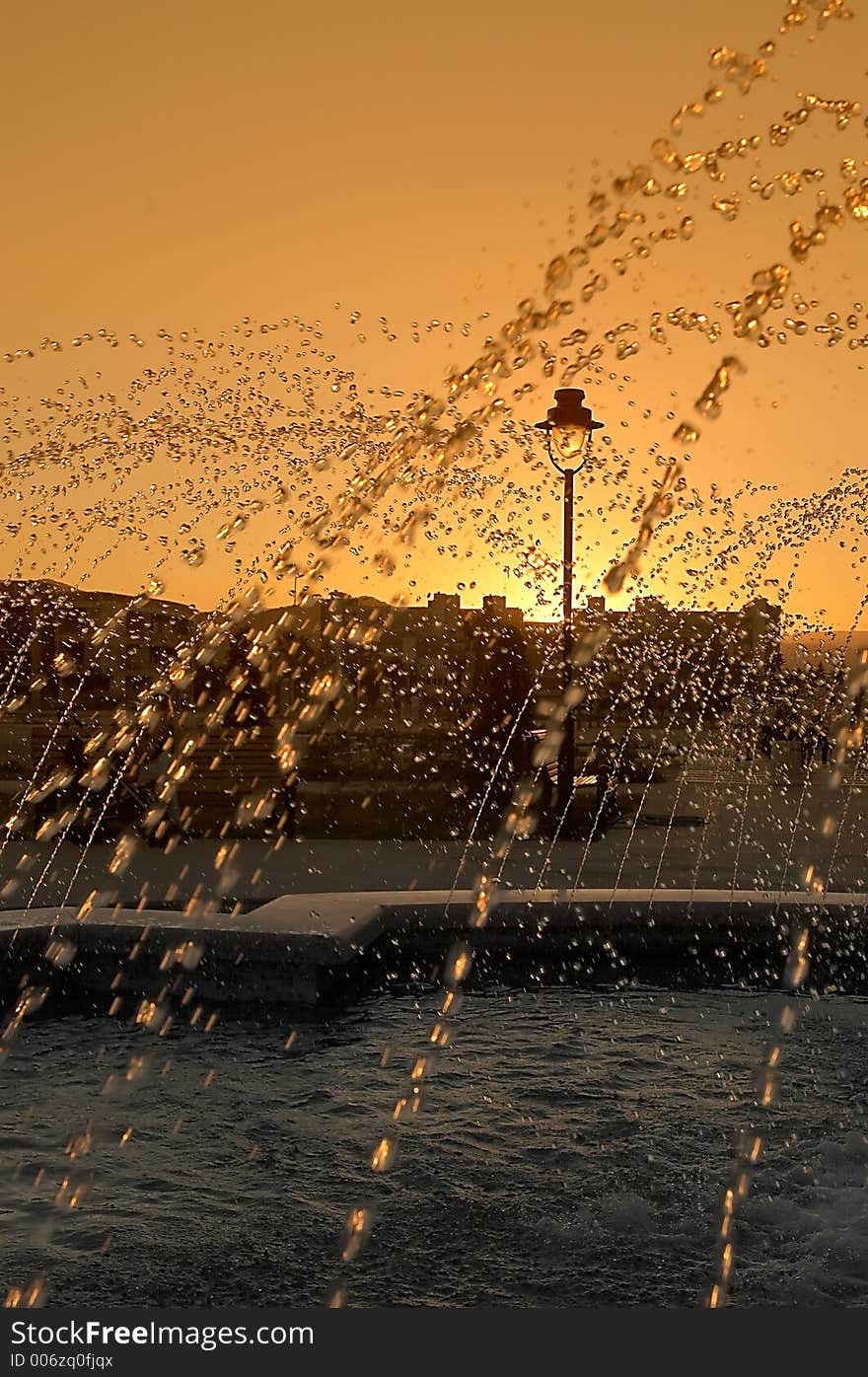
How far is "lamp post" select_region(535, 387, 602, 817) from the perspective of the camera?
44.7ft

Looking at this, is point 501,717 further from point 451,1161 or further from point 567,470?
point 451,1161

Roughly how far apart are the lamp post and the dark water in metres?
7.17

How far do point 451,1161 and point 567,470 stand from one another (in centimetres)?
986

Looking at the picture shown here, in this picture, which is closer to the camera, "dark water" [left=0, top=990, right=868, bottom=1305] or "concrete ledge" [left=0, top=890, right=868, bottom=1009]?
"dark water" [left=0, top=990, right=868, bottom=1305]

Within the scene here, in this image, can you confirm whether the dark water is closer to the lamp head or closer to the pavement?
the pavement

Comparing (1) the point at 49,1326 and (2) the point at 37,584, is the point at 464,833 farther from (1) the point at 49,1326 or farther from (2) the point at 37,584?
(2) the point at 37,584

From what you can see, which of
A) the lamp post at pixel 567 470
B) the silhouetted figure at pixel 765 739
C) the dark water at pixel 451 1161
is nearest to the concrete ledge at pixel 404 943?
the dark water at pixel 451 1161

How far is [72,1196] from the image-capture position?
494 centimetres

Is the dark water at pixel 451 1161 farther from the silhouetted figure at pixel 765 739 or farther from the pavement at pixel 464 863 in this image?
the silhouetted figure at pixel 765 739

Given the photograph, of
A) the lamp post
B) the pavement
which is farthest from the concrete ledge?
the lamp post

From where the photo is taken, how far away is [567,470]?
1420 centimetres

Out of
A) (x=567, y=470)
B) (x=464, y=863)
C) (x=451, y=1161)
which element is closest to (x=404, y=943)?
(x=451, y=1161)

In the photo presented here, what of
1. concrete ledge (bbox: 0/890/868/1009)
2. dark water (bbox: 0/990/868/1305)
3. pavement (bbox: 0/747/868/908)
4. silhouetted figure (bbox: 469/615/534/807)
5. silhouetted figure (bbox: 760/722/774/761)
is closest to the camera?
dark water (bbox: 0/990/868/1305)

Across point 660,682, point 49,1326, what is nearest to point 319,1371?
point 49,1326
